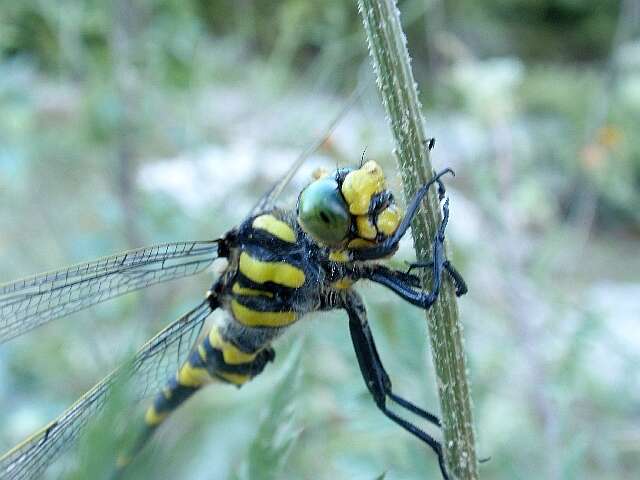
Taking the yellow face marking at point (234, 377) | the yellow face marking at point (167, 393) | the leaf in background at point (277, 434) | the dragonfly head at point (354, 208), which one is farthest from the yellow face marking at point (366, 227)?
the yellow face marking at point (167, 393)

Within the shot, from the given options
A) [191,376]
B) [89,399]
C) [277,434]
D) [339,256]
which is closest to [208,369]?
[191,376]

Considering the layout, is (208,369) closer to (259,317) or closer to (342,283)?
(259,317)

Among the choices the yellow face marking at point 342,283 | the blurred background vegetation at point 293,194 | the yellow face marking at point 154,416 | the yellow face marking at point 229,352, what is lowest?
the yellow face marking at point 154,416

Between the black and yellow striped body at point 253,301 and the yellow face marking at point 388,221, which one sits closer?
the yellow face marking at point 388,221

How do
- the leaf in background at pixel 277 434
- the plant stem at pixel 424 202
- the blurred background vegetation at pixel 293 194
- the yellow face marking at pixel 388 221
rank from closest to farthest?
the plant stem at pixel 424 202 < the leaf in background at pixel 277 434 < the yellow face marking at pixel 388 221 < the blurred background vegetation at pixel 293 194

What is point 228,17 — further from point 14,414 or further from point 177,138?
point 14,414

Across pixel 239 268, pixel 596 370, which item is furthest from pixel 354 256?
pixel 596 370

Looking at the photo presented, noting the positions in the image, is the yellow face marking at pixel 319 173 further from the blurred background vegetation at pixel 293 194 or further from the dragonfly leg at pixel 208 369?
the dragonfly leg at pixel 208 369
